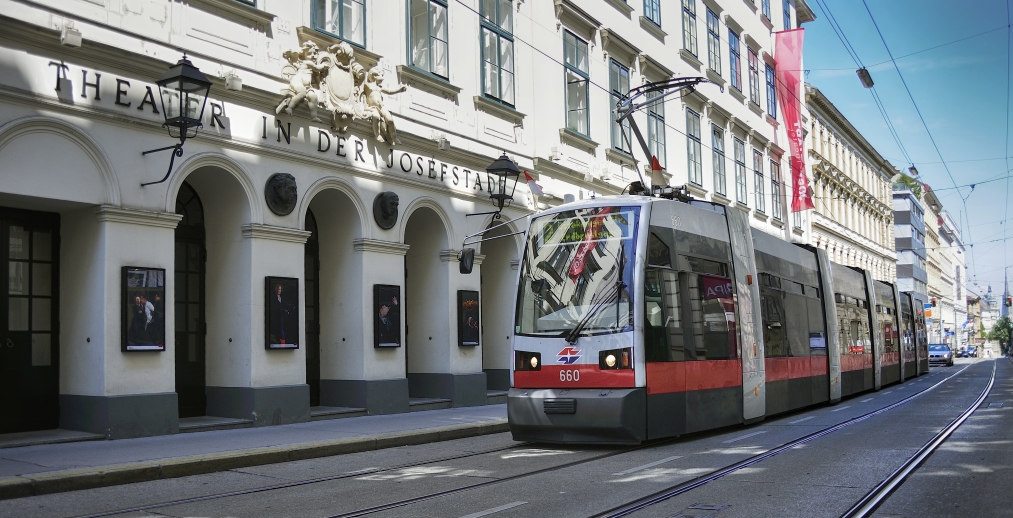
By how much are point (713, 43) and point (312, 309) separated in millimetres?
21200

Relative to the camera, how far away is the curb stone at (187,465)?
8.54 meters

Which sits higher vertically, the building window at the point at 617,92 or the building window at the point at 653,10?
the building window at the point at 653,10

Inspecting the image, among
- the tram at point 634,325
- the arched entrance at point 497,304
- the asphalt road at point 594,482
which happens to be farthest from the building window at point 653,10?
the asphalt road at point 594,482

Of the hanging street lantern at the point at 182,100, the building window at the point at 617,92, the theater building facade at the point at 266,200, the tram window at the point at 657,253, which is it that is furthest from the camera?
the building window at the point at 617,92

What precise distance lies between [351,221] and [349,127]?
1617 millimetres

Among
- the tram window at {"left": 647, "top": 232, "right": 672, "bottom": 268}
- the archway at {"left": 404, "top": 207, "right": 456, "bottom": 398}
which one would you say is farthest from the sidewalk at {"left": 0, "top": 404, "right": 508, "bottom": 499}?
the tram window at {"left": 647, "top": 232, "right": 672, "bottom": 268}

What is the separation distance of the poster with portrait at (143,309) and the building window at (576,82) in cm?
1228

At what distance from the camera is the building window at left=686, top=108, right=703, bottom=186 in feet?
99.6

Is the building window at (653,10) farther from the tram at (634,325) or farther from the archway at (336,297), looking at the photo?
the tram at (634,325)

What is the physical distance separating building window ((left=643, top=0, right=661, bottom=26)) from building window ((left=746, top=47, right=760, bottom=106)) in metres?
9.53

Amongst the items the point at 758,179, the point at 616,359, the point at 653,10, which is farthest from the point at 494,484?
the point at 758,179

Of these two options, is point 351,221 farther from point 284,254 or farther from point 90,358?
point 90,358

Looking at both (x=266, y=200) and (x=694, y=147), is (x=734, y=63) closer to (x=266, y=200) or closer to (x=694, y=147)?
(x=694, y=147)

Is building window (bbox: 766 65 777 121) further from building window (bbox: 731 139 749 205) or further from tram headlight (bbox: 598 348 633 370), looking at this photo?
tram headlight (bbox: 598 348 633 370)
